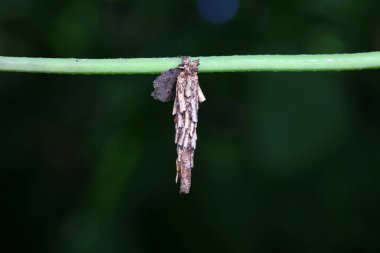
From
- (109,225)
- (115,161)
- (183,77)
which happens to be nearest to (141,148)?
(115,161)

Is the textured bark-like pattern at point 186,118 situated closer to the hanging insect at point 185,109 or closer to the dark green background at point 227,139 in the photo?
the hanging insect at point 185,109

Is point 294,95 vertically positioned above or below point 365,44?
below

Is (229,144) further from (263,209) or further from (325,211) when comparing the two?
(325,211)

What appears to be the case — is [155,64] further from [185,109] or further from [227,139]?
[227,139]

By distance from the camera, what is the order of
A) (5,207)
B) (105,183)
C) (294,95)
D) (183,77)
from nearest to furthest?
(183,77) → (294,95) → (105,183) → (5,207)

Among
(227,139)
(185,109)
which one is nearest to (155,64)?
(185,109)

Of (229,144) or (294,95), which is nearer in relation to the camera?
(294,95)

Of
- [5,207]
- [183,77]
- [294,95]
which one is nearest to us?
[183,77]

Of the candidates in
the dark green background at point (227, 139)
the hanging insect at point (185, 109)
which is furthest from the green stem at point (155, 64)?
the dark green background at point (227, 139)
